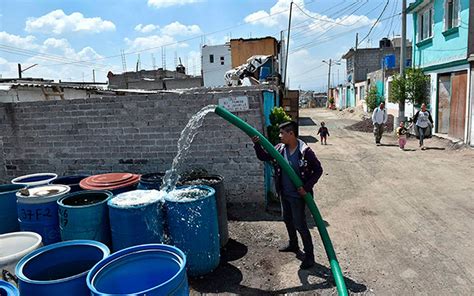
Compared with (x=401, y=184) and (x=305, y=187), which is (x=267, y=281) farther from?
(x=401, y=184)

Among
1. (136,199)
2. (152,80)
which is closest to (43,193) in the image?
(136,199)

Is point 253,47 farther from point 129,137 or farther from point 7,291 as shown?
point 7,291

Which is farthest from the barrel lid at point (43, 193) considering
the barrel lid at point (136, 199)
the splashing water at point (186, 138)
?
the splashing water at point (186, 138)

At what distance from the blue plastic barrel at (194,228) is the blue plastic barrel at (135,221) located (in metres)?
0.15

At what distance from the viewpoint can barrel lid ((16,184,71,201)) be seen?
3875 mm

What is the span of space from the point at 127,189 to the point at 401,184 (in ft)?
18.9

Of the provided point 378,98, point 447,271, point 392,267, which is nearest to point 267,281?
point 392,267

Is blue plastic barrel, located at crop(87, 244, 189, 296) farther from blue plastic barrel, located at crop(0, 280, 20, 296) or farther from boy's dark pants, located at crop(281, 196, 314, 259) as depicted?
boy's dark pants, located at crop(281, 196, 314, 259)

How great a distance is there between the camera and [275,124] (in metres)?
6.19

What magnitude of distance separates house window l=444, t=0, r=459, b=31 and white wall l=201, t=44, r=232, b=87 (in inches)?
1078

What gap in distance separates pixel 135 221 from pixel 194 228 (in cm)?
65

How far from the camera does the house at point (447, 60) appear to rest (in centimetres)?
1125

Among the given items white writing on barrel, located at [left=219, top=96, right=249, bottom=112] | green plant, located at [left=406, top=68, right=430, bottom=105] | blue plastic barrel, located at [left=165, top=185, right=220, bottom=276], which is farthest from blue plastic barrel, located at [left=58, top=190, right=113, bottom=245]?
green plant, located at [left=406, top=68, right=430, bottom=105]

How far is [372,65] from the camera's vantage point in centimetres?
3575
